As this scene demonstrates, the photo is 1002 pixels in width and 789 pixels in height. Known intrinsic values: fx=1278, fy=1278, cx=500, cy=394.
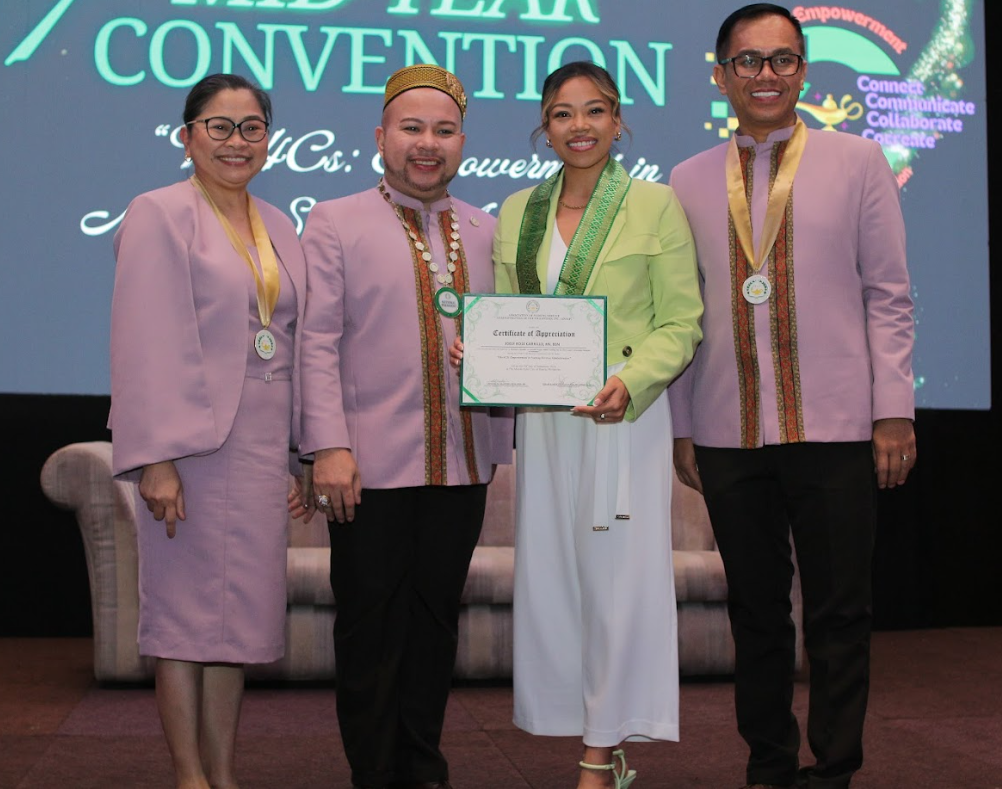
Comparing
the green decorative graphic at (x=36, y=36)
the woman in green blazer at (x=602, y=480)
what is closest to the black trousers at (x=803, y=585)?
the woman in green blazer at (x=602, y=480)

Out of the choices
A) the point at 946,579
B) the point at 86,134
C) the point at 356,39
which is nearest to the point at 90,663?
the point at 86,134

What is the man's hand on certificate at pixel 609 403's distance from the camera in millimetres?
2410

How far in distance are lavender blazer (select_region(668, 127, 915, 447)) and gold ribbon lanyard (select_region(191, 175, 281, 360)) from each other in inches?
34.6

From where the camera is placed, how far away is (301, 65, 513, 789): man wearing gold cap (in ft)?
8.32

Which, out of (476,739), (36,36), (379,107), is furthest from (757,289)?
(36,36)

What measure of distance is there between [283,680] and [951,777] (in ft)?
6.84

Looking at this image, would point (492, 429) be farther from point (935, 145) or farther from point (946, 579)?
point (946, 579)

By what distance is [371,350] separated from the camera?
2555mm

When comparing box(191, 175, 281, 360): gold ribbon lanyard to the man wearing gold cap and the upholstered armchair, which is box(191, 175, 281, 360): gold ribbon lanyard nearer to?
the man wearing gold cap

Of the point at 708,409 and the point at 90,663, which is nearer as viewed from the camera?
the point at 708,409

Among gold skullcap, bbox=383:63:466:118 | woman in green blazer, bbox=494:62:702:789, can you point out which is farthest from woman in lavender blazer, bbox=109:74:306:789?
woman in green blazer, bbox=494:62:702:789

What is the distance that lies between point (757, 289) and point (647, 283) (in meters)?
0.22

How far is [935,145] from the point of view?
5.17 m

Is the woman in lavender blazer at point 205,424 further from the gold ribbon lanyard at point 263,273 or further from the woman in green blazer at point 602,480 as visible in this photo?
the woman in green blazer at point 602,480
